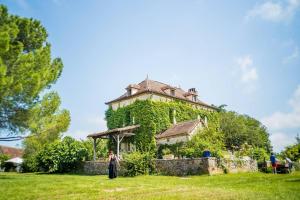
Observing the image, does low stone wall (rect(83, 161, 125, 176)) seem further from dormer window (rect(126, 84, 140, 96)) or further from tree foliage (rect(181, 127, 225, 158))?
dormer window (rect(126, 84, 140, 96))

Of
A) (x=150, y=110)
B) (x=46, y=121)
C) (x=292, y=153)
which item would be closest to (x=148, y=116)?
(x=150, y=110)

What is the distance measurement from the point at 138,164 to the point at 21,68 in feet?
35.1

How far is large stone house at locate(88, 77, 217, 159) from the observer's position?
98.5 feet

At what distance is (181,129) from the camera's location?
1206 inches

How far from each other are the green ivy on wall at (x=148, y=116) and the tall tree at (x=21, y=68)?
567 inches

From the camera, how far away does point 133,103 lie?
35188mm

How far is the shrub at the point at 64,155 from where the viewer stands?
29.6 m

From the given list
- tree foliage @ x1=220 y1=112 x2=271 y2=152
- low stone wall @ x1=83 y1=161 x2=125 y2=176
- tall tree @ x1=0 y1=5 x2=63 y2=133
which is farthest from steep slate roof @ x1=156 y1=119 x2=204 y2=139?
tree foliage @ x1=220 y1=112 x2=271 y2=152

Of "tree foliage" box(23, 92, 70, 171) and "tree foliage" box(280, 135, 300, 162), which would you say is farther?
"tree foliage" box(280, 135, 300, 162)

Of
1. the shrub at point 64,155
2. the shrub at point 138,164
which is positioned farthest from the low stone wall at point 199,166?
the shrub at point 64,155

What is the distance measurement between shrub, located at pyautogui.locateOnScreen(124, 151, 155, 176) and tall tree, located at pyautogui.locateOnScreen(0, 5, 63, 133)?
782 centimetres

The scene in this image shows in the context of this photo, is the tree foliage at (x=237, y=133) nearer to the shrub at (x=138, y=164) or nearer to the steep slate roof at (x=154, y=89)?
the steep slate roof at (x=154, y=89)

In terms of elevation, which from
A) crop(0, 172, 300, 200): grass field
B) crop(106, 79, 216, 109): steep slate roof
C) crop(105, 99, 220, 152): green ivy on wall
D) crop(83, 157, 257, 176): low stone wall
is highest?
crop(106, 79, 216, 109): steep slate roof

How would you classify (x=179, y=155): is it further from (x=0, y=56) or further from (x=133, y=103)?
(x=0, y=56)
